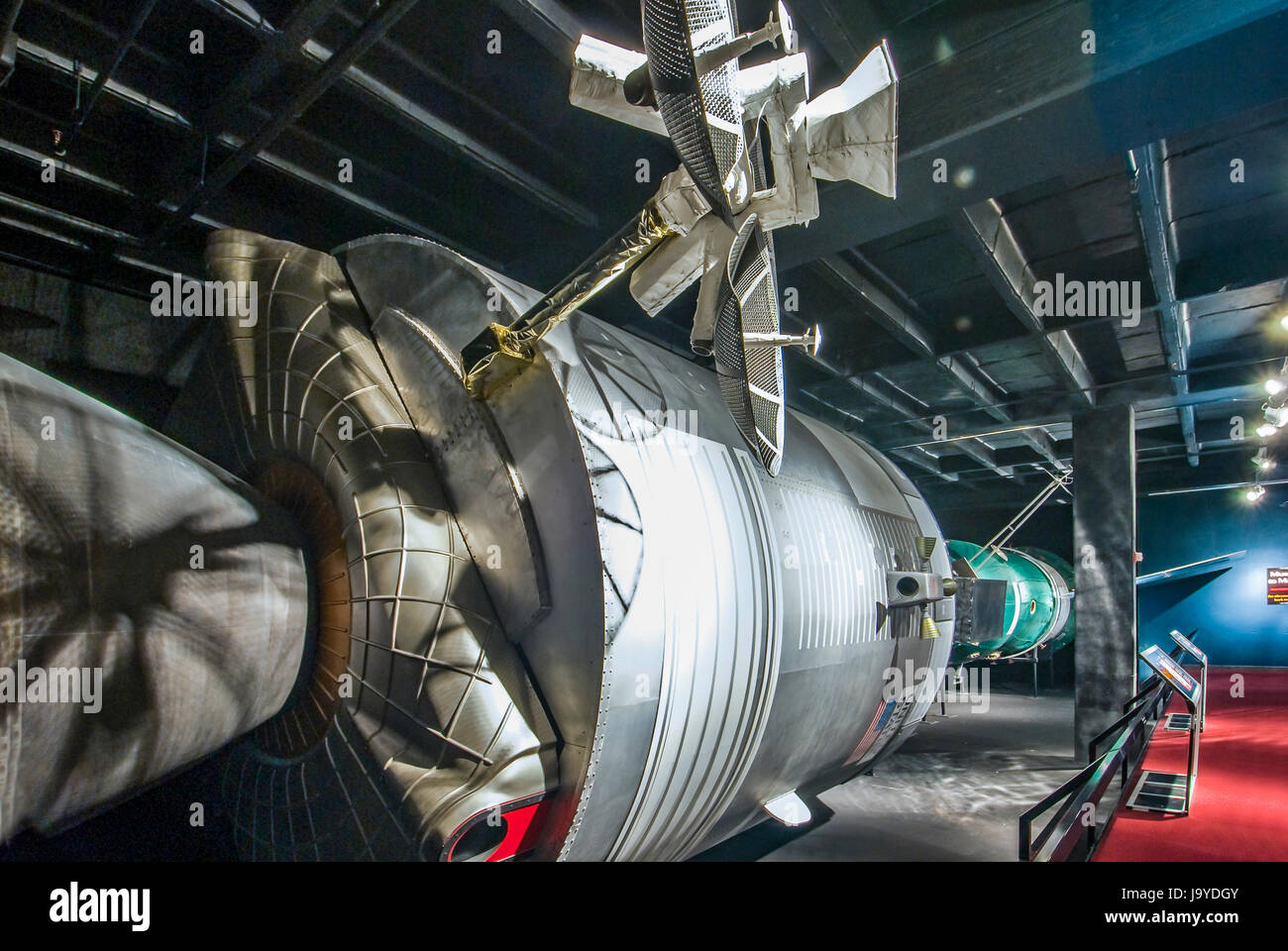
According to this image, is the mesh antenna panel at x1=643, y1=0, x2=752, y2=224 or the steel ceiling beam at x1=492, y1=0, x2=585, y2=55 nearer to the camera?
the mesh antenna panel at x1=643, y1=0, x2=752, y2=224

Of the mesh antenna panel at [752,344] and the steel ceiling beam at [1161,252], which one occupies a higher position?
the steel ceiling beam at [1161,252]

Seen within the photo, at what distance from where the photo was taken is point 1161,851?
3648mm

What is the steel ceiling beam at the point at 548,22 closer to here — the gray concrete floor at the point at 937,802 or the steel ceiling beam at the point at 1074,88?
the steel ceiling beam at the point at 1074,88

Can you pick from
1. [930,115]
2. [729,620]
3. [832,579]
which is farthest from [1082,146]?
[729,620]

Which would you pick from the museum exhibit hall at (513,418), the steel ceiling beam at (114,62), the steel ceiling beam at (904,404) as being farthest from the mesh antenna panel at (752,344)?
the steel ceiling beam at (904,404)

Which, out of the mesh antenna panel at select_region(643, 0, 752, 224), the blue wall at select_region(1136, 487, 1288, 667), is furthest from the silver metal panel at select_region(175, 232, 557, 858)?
the blue wall at select_region(1136, 487, 1288, 667)

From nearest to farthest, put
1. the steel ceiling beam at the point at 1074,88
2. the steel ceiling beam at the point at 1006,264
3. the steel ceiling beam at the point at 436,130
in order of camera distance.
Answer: the steel ceiling beam at the point at 1074,88, the steel ceiling beam at the point at 436,130, the steel ceiling beam at the point at 1006,264

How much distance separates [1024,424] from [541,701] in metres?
8.21

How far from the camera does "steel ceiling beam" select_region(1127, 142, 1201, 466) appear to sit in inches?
164

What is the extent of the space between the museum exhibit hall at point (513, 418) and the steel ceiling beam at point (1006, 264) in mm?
50

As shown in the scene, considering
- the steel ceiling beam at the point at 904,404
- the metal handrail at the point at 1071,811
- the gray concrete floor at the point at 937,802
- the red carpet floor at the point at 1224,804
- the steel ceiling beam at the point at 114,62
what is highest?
the steel ceiling beam at the point at 114,62

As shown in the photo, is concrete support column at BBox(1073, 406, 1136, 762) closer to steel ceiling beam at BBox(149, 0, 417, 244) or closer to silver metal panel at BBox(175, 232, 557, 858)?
silver metal panel at BBox(175, 232, 557, 858)

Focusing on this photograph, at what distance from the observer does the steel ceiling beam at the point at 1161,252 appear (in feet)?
13.6

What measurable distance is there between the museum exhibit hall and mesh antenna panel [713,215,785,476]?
16mm
